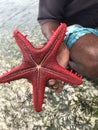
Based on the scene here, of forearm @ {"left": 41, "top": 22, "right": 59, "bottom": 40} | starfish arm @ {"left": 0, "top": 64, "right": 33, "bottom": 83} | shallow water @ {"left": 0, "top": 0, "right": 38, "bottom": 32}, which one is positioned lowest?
starfish arm @ {"left": 0, "top": 64, "right": 33, "bottom": 83}

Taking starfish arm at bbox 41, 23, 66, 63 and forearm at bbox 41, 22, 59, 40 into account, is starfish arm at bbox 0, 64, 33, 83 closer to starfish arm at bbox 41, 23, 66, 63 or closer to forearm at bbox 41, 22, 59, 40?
starfish arm at bbox 41, 23, 66, 63

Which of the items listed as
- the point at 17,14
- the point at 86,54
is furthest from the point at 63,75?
the point at 17,14

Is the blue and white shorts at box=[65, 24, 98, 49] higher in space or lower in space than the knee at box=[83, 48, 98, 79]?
higher

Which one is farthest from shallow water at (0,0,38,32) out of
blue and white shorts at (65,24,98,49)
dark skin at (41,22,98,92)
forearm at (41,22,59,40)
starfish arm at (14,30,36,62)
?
starfish arm at (14,30,36,62)

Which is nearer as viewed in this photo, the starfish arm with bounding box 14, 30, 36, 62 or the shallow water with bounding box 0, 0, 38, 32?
the starfish arm with bounding box 14, 30, 36, 62

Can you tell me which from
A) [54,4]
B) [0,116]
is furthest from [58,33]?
[0,116]

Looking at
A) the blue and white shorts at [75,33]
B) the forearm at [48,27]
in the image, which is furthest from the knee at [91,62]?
the forearm at [48,27]

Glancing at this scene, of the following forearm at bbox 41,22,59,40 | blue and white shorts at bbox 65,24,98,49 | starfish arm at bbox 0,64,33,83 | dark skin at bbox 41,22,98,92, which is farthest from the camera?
forearm at bbox 41,22,59,40
